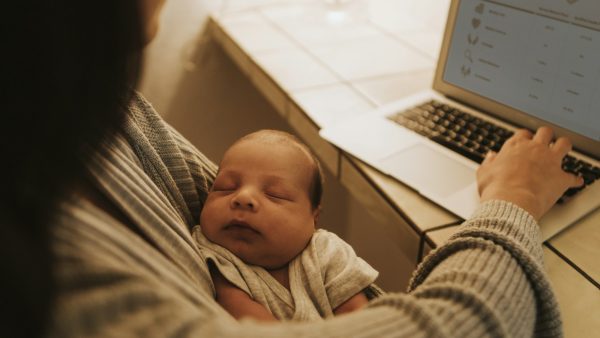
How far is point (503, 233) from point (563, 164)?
0.37m

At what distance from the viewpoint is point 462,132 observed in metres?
0.94

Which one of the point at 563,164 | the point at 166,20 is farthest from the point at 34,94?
the point at 166,20

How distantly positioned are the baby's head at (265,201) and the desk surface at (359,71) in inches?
4.8

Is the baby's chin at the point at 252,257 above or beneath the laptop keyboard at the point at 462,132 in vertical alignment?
beneath

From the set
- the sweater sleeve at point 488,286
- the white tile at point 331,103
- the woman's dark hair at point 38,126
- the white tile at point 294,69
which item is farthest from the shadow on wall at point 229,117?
the woman's dark hair at point 38,126

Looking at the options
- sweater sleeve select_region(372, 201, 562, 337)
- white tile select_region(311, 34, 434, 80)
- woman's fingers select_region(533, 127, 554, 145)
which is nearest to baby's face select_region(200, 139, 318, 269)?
sweater sleeve select_region(372, 201, 562, 337)

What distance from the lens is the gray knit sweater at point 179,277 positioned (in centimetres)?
31

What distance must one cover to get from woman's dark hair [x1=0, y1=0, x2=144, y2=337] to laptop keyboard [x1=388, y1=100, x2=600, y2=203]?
27.2 inches

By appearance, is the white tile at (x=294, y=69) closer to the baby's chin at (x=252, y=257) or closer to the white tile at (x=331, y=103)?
the white tile at (x=331, y=103)

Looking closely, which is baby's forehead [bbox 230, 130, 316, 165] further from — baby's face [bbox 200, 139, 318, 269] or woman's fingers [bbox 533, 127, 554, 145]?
woman's fingers [bbox 533, 127, 554, 145]

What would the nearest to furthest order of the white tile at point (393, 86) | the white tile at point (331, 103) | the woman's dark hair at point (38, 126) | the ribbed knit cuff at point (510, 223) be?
the woman's dark hair at point (38, 126), the ribbed knit cuff at point (510, 223), the white tile at point (331, 103), the white tile at point (393, 86)

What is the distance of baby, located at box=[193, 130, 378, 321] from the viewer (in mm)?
649

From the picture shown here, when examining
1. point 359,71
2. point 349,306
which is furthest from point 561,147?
point 359,71

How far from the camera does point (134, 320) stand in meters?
0.32
